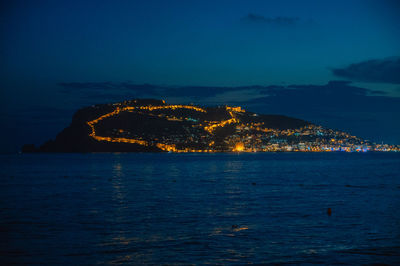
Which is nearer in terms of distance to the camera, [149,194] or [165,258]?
[165,258]

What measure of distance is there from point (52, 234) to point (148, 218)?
640cm

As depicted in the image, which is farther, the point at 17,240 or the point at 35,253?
the point at 17,240

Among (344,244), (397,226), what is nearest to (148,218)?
(344,244)

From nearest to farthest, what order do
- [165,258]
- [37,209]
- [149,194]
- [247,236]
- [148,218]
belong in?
[165,258]
[247,236]
[148,218]
[37,209]
[149,194]

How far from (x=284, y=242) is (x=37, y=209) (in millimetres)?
18560

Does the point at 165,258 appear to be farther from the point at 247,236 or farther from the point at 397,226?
the point at 397,226

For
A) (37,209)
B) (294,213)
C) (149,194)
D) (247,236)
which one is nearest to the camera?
(247,236)

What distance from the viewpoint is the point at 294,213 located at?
2941 centimetres

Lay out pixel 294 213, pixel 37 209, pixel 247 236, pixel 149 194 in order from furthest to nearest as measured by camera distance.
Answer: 1. pixel 149 194
2. pixel 37 209
3. pixel 294 213
4. pixel 247 236

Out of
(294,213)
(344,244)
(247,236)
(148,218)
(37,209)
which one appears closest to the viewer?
(344,244)

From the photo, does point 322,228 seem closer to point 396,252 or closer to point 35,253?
point 396,252

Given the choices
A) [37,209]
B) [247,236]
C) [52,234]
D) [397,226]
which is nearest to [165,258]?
[247,236]

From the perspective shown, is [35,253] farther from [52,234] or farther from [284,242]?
[284,242]

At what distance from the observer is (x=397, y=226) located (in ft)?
80.4
